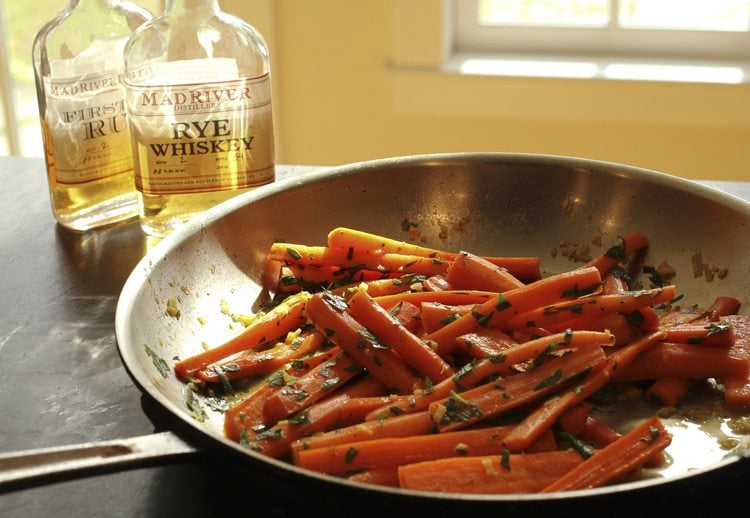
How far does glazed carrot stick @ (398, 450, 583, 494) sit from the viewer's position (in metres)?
0.77

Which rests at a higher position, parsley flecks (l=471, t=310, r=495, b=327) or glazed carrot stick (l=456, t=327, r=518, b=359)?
Result: parsley flecks (l=471, t=310, r=495, b=327)

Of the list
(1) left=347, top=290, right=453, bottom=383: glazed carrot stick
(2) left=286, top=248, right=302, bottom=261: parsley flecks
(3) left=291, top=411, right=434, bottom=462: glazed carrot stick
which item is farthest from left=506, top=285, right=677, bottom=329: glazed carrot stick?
(2) left=286, top=248, right=302, bottom=261: parsley flecks

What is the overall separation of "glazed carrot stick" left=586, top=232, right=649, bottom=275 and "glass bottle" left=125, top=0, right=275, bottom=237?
1.73 ft

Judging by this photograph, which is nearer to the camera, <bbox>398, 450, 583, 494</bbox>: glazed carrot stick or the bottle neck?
<bbox>398, 450, 583, 494</bbox>: glazed carrot stick

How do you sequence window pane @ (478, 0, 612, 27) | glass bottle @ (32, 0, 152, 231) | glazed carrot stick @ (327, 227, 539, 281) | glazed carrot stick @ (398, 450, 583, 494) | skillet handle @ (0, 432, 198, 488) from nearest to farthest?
1. skillet handle @ (0, 432, 198, 488)
2. glazed carrot stick @ (398, 450, 583, 494)
3. glazed carrot stick @ (327, 227, 539, 281)
4. glass bottle @ (32, 0, 152, 231)
5. window pane @ (478, 0, 612, 27)

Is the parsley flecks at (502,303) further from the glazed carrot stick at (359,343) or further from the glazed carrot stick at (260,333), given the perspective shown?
the glazed carrot stick at (260,333)

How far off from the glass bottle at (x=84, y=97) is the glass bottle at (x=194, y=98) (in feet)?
0.29

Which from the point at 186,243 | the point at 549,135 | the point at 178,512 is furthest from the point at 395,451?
the point at 549,135

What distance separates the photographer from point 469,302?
1092 mm

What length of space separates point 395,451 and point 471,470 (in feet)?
0.24

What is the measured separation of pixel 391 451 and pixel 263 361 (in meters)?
0.28

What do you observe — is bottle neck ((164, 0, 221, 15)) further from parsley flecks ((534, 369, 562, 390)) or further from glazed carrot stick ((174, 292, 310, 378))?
parsley flecks ((534, 369, 562, 390))

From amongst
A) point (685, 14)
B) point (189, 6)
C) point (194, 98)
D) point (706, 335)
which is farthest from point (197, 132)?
point (685, 14)

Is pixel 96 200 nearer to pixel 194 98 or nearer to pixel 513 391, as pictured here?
pixel 194 98
